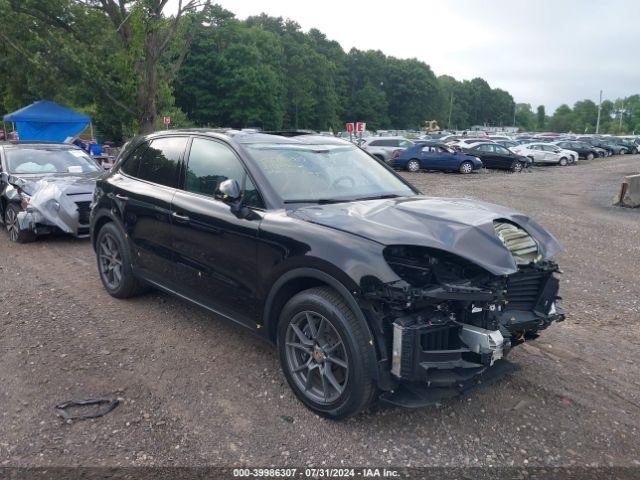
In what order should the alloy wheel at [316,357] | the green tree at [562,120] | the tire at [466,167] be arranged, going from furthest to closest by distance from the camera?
the green tree at [562,120]
the tire at [466,167]
the alloy wheel at [316,357]

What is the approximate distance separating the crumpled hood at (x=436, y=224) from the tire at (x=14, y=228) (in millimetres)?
6308

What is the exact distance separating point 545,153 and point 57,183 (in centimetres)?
3277

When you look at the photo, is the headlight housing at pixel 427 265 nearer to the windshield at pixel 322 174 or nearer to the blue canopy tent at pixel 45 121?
the windshield at pixel 322 174

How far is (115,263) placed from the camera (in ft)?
18.4

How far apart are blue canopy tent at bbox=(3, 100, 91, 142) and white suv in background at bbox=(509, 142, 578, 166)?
84.8 ft

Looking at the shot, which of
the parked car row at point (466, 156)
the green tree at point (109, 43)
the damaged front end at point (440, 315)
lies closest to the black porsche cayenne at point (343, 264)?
the damaged front end at point (440, 315)

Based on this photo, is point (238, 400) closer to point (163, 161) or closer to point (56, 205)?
point (163, 161)

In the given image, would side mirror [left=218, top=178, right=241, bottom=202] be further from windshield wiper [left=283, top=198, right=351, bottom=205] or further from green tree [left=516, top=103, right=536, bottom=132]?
green tree [left=516, top=103, right=536, bottom=132]

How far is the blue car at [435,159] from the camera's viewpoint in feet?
84.9

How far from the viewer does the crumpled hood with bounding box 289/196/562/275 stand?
315cm

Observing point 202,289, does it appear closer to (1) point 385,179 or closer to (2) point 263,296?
(2) point 263,296

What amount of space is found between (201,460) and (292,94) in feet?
255

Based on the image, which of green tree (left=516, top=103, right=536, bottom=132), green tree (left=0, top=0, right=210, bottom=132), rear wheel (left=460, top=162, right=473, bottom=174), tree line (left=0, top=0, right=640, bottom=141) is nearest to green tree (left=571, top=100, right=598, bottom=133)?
tree line (left=0, top=0, right=640, bottom=141)

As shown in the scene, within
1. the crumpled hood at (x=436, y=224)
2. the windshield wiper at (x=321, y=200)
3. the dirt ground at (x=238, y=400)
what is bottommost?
the dirt ground at (x=238, y=400)
